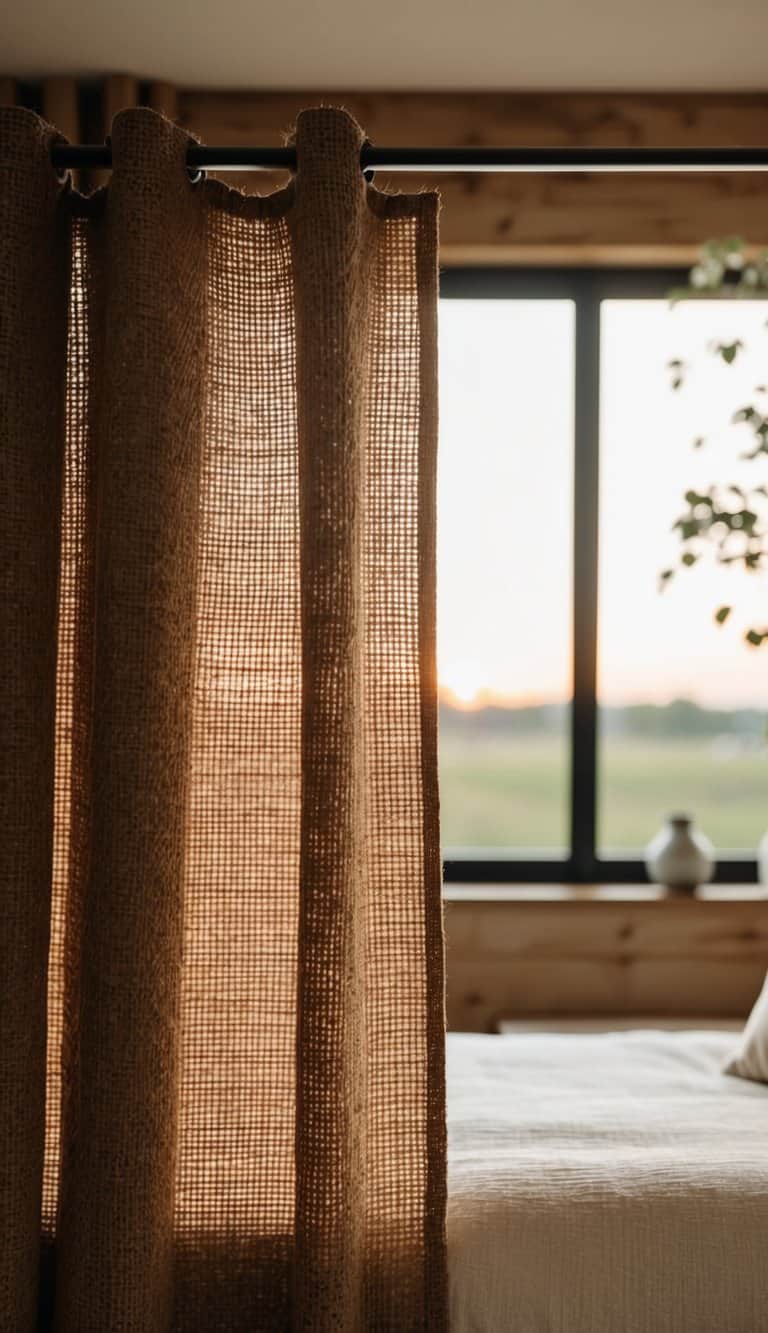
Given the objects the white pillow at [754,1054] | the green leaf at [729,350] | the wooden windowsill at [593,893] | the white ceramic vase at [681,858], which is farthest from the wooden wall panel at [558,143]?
the white pillow at [754,1054]

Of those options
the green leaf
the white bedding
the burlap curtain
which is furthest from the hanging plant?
the burlap curtain

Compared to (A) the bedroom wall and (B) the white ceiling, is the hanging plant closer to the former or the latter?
(A) the bedroom wall

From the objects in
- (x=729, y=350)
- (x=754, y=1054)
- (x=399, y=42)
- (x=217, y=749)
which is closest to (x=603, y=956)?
(x=754, y=1054)

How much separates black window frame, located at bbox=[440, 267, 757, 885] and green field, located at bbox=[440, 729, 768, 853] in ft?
0.20

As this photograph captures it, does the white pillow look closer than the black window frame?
Yes

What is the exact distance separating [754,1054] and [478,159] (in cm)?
132

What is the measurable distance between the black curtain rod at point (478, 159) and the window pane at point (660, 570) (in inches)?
67.0

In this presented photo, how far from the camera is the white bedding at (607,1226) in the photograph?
1060mm

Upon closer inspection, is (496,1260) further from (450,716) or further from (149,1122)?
(450,716)

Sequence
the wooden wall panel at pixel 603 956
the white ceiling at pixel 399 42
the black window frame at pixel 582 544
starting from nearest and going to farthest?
the white ceiling at pixel 399 42 < the wooden wall panel at pixel 603 956 < the black window frame at pixel 582 544

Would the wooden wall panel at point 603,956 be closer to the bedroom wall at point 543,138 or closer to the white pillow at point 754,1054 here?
the white pillow at point 754,1054

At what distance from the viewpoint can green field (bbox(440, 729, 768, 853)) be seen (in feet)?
9.39

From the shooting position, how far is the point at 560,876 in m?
2.78

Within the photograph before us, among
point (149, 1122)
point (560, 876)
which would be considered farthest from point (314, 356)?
point (560, 876)
